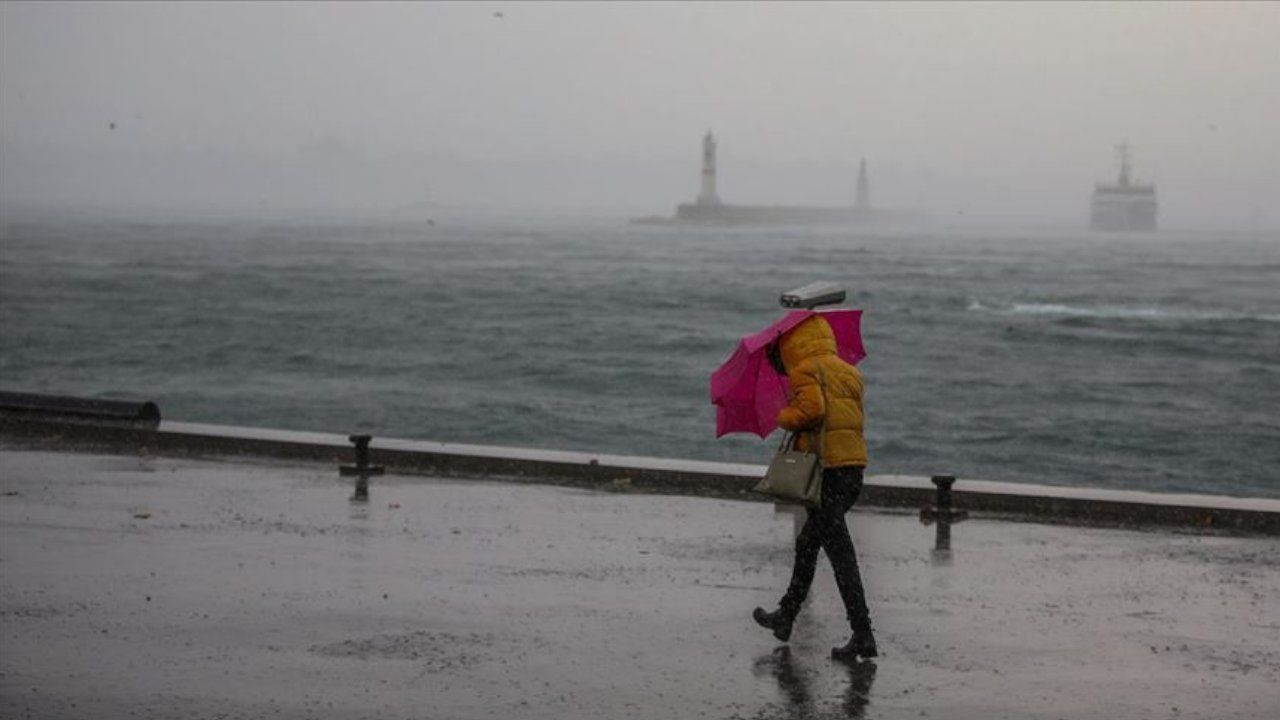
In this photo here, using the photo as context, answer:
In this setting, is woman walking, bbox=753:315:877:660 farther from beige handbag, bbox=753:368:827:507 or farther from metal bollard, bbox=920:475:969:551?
metal bollard, bbox=920:475:969:551

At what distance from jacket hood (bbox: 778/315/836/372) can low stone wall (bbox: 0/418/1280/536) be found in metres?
4.43

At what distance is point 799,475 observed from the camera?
7594mm

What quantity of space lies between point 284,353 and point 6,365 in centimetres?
816

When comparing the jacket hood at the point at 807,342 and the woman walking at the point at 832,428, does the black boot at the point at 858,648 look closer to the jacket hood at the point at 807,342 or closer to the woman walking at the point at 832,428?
the woman walking at the point at 832,428

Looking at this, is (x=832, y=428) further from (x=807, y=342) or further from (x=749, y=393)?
(x=749, y=393)

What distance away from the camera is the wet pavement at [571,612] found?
23.0 ft

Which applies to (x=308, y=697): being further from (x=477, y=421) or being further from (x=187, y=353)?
(x=187, y=353)

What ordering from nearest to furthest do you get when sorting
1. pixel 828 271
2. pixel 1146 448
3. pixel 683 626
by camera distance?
1. pixel 683 626
2. pixel 1146 448
3. pixel 828 271

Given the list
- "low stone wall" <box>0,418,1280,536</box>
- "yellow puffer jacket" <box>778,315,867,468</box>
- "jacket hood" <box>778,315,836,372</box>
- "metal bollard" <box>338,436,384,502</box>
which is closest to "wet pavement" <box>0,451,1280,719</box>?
"low stone wall" <box>0,418,1280,536</box>

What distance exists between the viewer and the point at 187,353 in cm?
5188

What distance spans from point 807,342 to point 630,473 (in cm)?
554

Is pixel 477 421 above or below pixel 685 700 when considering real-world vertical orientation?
below

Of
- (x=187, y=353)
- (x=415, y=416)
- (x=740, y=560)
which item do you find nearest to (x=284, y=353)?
(x=187, y=353)

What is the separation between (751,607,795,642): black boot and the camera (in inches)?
313
